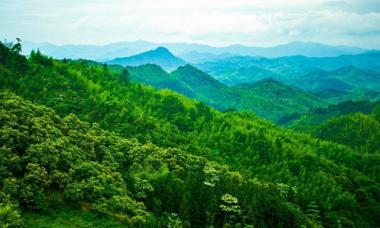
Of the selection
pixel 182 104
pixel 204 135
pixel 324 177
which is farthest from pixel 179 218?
pixel 182 104

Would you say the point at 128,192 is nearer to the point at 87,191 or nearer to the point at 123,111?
the point at 87,191

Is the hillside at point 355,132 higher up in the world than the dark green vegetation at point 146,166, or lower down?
higher up

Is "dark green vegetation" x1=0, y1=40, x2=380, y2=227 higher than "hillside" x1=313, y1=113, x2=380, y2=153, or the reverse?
"hillside" x1=313, y1=113, x2=380, y2=153

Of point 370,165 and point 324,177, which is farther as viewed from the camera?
point 370,165

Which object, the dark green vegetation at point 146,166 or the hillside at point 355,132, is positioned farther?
the hillside at point 355,132

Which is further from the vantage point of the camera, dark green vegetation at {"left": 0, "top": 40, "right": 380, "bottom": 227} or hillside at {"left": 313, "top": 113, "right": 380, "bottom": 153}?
hillside at {"left": 313, "top": 113, "right": 380, "bottom": 153}

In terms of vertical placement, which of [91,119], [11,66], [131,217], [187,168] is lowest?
[131,217]

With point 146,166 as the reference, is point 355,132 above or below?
above

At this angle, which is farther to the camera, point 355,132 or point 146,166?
point 355,132
